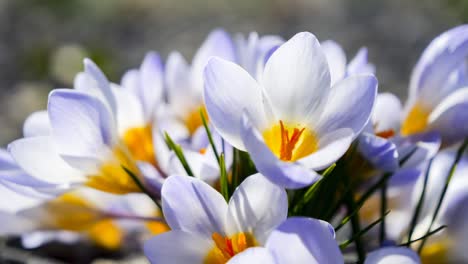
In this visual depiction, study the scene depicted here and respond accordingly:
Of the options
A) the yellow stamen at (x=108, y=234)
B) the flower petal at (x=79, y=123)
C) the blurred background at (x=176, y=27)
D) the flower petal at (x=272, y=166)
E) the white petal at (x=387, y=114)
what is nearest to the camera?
the flower petal at (x=272, y=166)

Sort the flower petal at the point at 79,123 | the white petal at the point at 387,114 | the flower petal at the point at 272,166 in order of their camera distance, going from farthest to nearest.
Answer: the white petal at the point at 387,114, the flower petal at the point at 79,123, the flower petal at the point at 272,166

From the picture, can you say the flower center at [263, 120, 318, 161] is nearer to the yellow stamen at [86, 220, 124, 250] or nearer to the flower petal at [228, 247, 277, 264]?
the flower petal at [228, 247, 277, 264]

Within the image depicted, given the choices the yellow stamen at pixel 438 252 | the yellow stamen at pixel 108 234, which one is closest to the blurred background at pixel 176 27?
the yellow stamen at pixel 108 234

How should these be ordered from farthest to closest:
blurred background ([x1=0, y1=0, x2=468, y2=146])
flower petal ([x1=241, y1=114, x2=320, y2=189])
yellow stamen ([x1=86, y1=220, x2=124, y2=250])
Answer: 1. blurred background ([x1=0, y1=0, x2=468, y2=146])
2. yellow stamen ([x1=86, y1=220, x2=124, y2=250])
3. flower petal ([x1=241, y1=114, x2=320, y2=189])

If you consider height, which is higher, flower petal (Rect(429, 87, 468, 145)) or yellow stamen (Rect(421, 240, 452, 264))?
flower petal (Rect(429, 87, 468, 145))

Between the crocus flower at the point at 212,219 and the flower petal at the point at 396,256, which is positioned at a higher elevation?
the crocus flower at the point at 212,219

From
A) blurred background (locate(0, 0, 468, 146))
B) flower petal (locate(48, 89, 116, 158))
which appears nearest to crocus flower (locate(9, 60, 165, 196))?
flower petal (locate(48, 89, 116, 158))

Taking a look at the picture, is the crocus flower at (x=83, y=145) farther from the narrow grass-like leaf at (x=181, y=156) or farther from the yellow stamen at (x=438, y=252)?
the yellow stamen at (x=438, y=252)
